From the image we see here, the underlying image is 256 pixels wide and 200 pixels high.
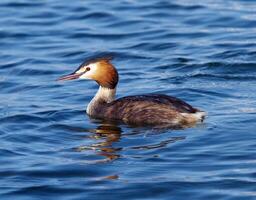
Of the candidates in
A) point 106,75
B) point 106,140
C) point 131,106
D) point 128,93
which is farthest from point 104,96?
point 106,140

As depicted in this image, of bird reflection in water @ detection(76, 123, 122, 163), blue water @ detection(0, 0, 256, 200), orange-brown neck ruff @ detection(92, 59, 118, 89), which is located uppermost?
orange-brown neck ruff @ detection(92, 59, 118, 89)

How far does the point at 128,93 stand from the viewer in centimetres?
1502

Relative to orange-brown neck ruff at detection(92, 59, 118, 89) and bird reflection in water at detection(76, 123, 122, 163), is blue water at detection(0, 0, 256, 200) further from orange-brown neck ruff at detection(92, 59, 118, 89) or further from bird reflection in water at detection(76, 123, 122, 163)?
orange-brown neck ruff at detection(92, 59, 118, 89)

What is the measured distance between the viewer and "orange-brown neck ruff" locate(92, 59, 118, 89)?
13.9 meters

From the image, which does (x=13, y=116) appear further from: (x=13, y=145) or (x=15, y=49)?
(x=15, y=49)

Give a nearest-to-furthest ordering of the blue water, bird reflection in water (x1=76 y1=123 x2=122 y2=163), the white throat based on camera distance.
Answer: the blue water, bird reflection in water (x1=76 y1=123 x2=122 y2=163), the white throat

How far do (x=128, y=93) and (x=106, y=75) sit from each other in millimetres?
1139

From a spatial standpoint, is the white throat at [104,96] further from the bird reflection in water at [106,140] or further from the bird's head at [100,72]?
the bird reflection in water at [106,140]

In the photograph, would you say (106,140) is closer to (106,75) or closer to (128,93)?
(106,75)

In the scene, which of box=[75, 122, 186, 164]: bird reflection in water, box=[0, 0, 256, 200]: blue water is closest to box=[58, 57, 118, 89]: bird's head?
box=[0, 0, 256, 200]: blue water

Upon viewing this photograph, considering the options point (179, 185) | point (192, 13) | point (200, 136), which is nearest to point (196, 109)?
point (200, 136)

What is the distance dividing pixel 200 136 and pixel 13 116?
8.95 feet

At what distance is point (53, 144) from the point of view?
12070 mm

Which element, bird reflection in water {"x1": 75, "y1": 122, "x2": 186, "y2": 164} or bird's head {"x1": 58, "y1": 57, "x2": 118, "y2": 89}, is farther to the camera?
bird's head {"x1": 58, "y1": 57, "x2": 118, "y2": 89}
